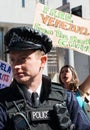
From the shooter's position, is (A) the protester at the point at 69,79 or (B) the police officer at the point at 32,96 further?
(A) the protester at the point at 69,79

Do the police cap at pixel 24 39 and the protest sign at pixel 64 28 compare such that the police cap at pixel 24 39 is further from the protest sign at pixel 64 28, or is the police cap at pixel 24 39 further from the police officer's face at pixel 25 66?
the protest sign at pixel 64 28

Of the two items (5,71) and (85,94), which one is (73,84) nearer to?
(85,94)

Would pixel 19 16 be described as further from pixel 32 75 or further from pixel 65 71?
pixel 32 75

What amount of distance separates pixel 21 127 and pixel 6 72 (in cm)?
334

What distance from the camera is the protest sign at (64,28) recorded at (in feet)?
18.5

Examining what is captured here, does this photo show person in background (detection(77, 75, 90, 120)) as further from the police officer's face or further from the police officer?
the police officer's face

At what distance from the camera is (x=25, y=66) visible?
217cm

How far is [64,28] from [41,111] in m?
3.81

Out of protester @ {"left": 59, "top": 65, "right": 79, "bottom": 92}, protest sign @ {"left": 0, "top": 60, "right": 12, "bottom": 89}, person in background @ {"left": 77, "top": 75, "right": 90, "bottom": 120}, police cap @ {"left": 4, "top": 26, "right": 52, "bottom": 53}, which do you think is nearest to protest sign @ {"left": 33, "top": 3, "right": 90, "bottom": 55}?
protest sign @ {"left": 0, "top": 60, "right": 12, "bottom": 89}

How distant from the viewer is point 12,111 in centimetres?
214

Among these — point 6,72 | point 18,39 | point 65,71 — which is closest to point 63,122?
point 18,39

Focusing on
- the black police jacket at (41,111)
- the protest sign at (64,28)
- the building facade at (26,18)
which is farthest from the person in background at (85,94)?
the building facade at (26,18)

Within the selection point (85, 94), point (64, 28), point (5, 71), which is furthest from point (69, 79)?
point (64, 28)

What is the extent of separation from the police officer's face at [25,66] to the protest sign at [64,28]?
328 cm
